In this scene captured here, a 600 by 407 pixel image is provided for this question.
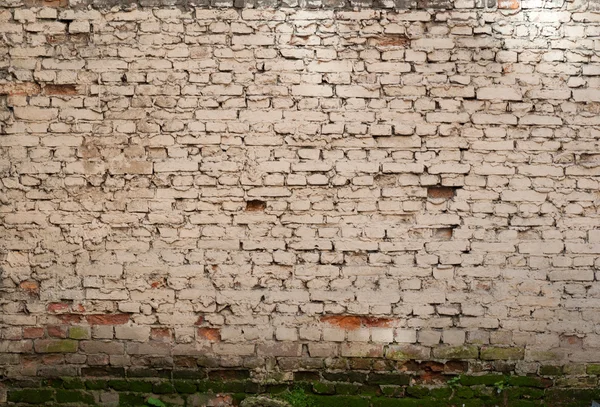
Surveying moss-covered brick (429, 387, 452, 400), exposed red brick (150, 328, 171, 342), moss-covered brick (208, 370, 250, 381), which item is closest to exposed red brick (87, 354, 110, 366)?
exposed red brick (150, 328, 171, 342)

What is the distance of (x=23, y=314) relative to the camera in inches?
160

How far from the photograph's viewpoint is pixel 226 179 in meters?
4.04

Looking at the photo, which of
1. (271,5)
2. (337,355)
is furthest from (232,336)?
(271,5)

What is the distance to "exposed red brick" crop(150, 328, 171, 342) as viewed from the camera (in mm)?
4070

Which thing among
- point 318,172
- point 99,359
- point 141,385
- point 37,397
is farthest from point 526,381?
point 37,397

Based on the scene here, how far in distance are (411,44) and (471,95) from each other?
0.53m

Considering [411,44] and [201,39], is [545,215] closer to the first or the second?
[411,44]

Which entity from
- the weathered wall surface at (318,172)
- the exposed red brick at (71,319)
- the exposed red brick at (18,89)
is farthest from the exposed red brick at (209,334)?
the exposed red brick at (18,89)

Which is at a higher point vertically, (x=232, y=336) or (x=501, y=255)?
(x=501, y=255)

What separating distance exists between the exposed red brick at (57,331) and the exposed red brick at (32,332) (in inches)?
2.2

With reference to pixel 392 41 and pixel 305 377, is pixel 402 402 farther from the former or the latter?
pixel 392 41

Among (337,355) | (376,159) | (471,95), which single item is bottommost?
(337,355)

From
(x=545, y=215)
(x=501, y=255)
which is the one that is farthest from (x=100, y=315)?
(x=545, y=215)

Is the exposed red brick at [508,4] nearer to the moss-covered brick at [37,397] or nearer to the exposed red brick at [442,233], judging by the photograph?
the exposed red brick at [442,233]
